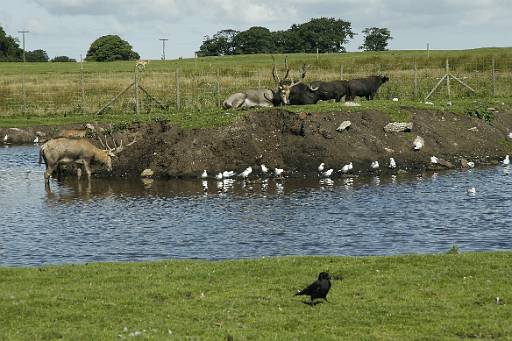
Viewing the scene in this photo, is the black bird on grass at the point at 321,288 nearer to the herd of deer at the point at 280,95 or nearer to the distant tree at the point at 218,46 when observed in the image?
the herd of deer at the point at 280,95

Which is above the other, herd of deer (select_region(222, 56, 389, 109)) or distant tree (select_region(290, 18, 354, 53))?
distant tree (select_region(290, 18, 354, 53))

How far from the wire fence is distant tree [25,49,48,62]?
77017mm

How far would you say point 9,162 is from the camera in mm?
39375

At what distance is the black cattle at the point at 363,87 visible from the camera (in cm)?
4416

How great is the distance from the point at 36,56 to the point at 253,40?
3666 cm

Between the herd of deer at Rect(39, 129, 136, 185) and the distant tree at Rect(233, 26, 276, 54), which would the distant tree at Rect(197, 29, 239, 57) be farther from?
the herd of deer at Rect(39, 129, 136, 185)

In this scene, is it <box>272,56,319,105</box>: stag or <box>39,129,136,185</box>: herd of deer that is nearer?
<box>39,129,136,185</box>: herd of deer

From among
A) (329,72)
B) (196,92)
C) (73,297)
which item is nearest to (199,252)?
(73,297)

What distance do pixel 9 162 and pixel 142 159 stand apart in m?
8.07

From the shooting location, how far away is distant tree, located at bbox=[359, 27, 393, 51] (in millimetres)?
139375

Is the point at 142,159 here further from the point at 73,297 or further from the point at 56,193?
the point at 73,297

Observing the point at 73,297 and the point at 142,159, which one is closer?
the point at 73,297

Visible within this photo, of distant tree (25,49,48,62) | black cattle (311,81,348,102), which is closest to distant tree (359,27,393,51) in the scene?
distant tree (25,49,48,62)

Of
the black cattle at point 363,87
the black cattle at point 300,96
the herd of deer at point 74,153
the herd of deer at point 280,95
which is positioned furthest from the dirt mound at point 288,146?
the black cattle at point 363,87
